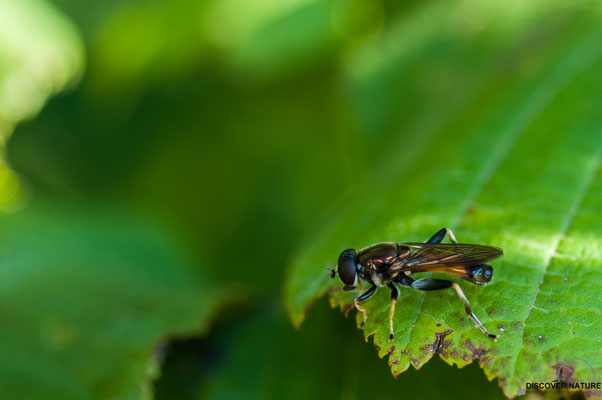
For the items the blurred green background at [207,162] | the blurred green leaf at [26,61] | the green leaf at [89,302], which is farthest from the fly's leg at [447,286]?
the blurred green leaf at [26,61]

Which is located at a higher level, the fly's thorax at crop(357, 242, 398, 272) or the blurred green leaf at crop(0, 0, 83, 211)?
the blurred green leaf at crop(0, 0, 83, 211)

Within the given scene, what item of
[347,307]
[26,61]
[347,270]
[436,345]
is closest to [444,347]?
[436,345]

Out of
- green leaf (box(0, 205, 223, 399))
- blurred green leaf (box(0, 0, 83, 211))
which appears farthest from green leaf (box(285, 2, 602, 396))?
blurred green leaf (box(0, 0, 83, 211))

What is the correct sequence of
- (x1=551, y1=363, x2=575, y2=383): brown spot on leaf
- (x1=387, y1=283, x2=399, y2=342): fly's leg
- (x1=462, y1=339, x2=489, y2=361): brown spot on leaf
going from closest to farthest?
1. (x1=551, y1=363, x2=575, y2=383): brown spot on leaf
2. (x1=462, y1=339, x2=489, y2=361): brown spot on leaf
3. (x1=387, y1=283, x2=399, y2=342): fly's leg

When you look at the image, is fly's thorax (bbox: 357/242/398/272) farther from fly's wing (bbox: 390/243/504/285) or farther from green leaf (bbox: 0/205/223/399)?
green leaf (bbox: 0/205/223/399)

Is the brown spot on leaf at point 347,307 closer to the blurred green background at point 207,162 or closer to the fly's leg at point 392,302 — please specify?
the fly's leg at point 392,302

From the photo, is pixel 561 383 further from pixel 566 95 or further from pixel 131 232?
pixel 131 232

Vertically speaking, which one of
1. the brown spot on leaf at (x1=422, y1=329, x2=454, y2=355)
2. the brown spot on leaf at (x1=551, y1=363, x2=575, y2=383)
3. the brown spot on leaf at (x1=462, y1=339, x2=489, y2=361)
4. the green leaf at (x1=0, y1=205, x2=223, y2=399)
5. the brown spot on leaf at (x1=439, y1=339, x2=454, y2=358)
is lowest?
the brown spot on leaf at (x1=551, y1=363, x2=575, y2=383)
